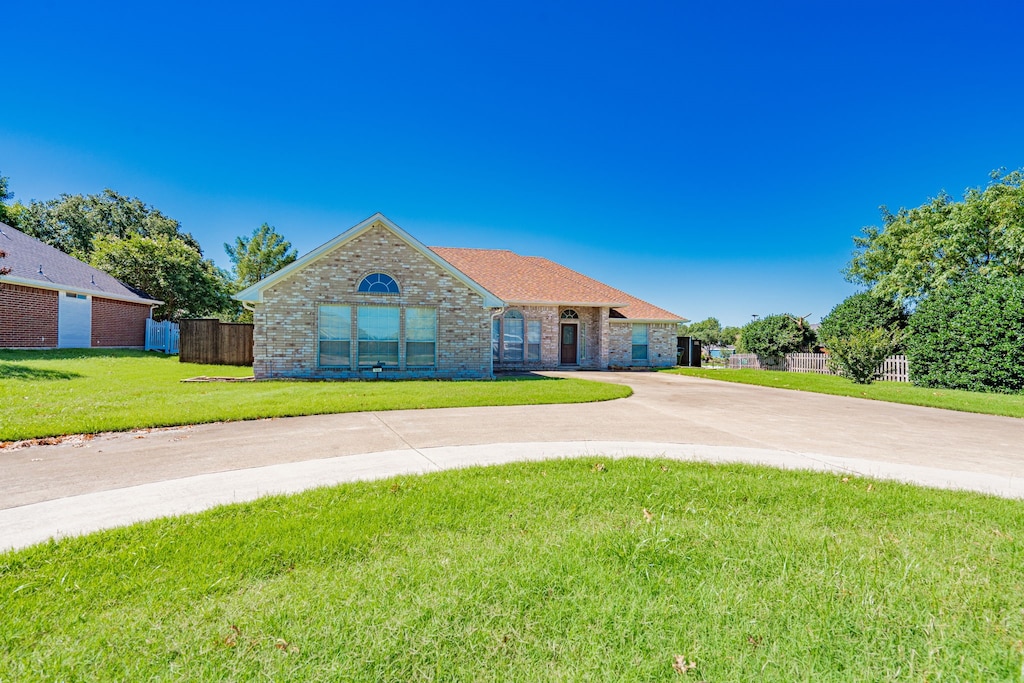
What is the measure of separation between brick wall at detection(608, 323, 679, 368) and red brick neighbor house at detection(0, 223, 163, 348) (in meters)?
26.5

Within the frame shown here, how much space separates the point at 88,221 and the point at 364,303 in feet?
131

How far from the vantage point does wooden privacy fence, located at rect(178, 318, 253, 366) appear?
18.5 metres

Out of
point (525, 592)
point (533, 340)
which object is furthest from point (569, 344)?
point (525, 592)

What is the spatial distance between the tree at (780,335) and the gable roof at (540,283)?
8.01 m

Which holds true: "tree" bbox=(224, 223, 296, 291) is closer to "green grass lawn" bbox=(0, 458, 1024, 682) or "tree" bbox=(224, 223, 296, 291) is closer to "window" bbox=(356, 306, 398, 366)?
"window" bbox=(356, 306, 398, 366)

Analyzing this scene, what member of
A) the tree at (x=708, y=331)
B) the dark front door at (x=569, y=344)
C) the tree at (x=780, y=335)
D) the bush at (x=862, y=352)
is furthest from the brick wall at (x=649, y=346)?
the tree at (x=708, y=331)

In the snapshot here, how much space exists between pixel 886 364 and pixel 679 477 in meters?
22.2

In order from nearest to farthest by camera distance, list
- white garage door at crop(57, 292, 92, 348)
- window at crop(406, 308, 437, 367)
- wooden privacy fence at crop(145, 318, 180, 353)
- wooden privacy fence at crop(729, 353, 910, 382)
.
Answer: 1. window at crop(406, 308, 437, 367)
2. wooden privacy fence at crop(729, 353, 910, 382)
3. white garage door at crop(57, 292, 92, 348)
4. wooden privacy fence at crop(145, 318, 180, 353)

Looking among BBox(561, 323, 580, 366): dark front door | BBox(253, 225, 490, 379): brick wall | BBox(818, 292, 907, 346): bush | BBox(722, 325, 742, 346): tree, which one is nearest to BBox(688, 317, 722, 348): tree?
BBox(722, 325, 742, 346): tree

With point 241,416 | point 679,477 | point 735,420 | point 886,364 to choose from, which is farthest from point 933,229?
point 241,416

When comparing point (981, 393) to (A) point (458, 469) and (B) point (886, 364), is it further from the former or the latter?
(A) point (458, 469)

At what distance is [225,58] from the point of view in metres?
13.2

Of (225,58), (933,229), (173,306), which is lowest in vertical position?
(173,306)

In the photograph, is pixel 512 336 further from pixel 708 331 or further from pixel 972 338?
pixel 708 331
